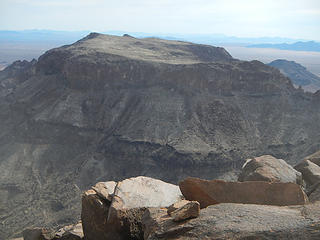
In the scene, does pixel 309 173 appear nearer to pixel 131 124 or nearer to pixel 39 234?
pixel 39 234

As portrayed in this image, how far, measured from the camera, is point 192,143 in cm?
4828

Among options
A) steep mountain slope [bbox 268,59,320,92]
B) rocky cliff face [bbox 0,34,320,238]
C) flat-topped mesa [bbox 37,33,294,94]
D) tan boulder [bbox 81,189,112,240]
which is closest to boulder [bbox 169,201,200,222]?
tan boulder [bbox 81,189,112,240]

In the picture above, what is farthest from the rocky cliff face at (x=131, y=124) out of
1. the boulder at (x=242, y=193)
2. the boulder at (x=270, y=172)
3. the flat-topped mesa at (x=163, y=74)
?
the boulder at (x=242, y=193)

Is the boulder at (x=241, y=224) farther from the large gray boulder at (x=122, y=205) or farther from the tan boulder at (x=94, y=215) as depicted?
the tan boulder at (x=94, y=215)

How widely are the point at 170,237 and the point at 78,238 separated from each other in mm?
4281

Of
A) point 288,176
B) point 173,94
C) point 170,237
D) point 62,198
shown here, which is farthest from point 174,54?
point 170,237

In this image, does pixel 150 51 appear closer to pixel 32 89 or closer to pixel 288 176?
pixel 32 89

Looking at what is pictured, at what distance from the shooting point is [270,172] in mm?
12664

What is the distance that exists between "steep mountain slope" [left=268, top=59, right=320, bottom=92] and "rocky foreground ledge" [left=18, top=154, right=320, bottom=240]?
13069 cm

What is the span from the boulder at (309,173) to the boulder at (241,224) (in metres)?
5.93

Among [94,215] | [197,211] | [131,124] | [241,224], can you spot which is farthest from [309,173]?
[131,124]

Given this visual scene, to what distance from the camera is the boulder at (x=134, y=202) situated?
27.9 ft

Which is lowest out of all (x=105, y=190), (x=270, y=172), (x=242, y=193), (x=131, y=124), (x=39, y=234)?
(x=131, y=124)

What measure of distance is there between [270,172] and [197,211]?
6290mm
